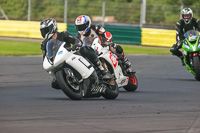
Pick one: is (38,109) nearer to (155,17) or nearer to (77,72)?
(77,72)

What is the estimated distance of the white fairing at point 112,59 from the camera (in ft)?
33.6

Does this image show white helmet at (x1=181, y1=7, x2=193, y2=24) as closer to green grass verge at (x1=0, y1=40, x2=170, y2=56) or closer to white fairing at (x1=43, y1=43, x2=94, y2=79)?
white fairing at (x1=43, y1=43, x2=94, y2=79)

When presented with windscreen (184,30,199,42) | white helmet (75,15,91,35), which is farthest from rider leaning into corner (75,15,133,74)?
windscreen (184,30,199,42)

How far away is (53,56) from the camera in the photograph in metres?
9.20

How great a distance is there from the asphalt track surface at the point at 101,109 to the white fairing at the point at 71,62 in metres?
0.47

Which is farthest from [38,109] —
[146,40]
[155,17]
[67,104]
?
[155,17]

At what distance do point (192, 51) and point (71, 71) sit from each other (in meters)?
6.04

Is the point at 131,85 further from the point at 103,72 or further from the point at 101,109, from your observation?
the point at 101,109

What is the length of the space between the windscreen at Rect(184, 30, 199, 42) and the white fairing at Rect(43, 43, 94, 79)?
5707mm

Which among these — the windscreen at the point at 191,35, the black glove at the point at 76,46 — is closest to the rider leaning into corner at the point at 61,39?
the black glove at the point at 76,46

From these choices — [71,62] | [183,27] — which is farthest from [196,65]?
[71,62]

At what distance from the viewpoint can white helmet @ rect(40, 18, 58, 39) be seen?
9.88m

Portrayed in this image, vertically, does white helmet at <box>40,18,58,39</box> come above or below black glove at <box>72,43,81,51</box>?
above

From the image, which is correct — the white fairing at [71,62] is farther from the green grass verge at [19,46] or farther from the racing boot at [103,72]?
the green grass verge at [19,46]
